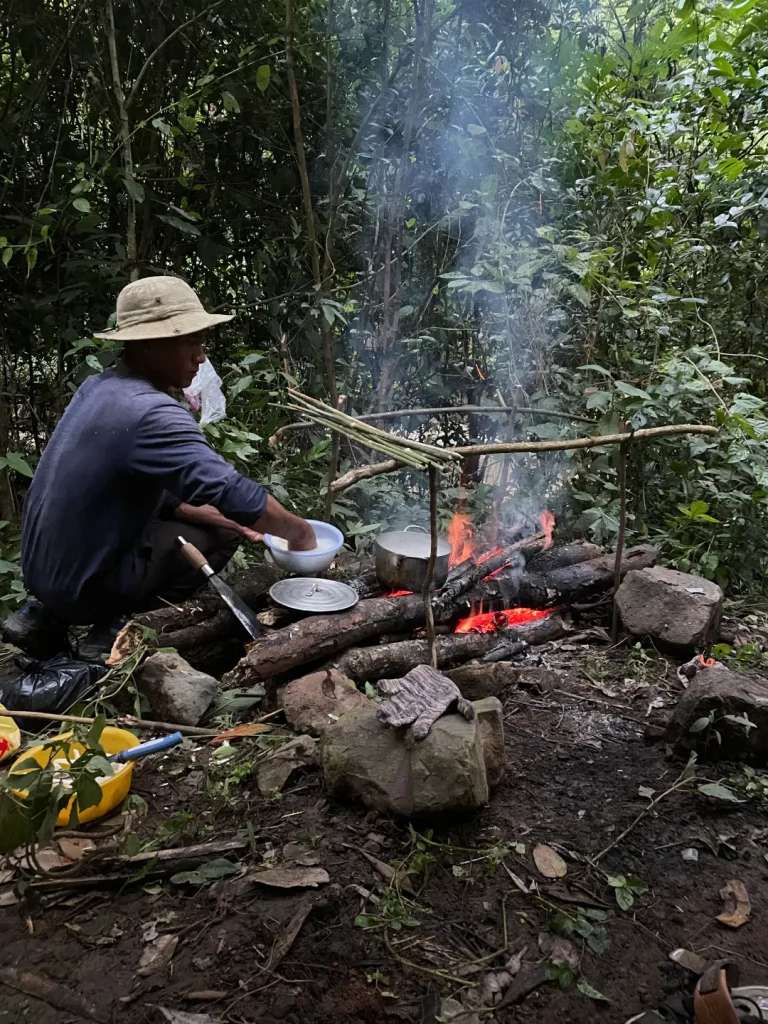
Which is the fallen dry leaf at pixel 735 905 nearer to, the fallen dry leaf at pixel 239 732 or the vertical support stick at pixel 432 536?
the vertical support stick at pixel 432 536

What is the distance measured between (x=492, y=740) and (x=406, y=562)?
4.92 ft

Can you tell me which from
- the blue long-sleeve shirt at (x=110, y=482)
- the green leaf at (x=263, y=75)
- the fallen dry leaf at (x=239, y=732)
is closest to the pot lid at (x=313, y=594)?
the blue long-sleeve shirt at (x=110, y=482)

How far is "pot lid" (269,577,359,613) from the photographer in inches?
148

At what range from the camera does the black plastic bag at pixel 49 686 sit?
326 cm

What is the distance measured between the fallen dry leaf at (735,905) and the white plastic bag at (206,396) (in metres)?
3.75

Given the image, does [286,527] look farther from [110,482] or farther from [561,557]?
[561,557]

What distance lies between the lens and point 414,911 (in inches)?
84.1

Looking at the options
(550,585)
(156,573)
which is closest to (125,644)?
(156,573)

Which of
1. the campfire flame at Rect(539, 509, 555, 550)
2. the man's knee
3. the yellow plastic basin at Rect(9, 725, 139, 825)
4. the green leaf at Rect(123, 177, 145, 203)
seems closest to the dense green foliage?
the green leaf at Rect(123, 177, 145, 203)

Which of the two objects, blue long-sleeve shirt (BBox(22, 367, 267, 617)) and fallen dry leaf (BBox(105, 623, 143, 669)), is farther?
fallen dry leaf (BBox(105, 623, 143, 669))

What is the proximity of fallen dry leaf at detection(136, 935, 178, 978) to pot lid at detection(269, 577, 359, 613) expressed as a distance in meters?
1.87

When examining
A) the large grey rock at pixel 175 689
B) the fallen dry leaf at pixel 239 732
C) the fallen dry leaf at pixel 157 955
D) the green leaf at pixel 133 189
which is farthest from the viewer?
the green leaf at pixel 133 189

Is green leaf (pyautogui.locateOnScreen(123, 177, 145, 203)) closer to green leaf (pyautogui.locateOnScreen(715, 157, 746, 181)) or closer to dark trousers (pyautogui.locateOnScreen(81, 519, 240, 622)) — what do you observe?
dark trousers (pyautogui.locateOnScreen(81, 519, 240, 622))

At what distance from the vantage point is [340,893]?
2180 mm
